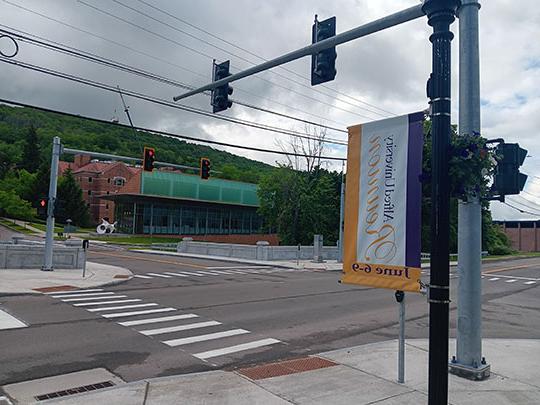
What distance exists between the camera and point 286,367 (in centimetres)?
745

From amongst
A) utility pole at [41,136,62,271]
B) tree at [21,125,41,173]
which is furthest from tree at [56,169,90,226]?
utility pole at [41,136,62,271]

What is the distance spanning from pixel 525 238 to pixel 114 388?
11688 cm

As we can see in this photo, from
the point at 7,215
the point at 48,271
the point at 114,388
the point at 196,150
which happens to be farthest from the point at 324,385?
the point at 7,215

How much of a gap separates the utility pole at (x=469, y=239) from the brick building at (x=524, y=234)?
357 feet

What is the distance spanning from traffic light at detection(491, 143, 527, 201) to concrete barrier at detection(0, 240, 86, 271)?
19436mm

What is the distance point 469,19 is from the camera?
716 centimetres

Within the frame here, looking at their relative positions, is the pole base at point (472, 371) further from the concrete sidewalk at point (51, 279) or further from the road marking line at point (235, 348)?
the concrete sidewalk at point (51, 279)

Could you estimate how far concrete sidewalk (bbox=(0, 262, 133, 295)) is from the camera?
16.1 m

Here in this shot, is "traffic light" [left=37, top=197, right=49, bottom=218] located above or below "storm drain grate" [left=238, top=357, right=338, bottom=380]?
above

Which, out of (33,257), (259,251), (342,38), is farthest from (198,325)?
(259,251)

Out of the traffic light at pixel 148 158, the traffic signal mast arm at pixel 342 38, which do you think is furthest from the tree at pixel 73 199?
the traffic signal mast arm at pixel 342 38

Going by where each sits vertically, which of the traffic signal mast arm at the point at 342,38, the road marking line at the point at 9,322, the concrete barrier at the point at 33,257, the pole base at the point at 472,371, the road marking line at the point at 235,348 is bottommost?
the road marking line at the point at 9,322

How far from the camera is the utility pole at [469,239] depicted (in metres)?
6.97

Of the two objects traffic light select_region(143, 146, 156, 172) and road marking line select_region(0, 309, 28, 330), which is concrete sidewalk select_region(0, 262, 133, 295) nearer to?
road marking line select_region(0, 309, 28, 330)
